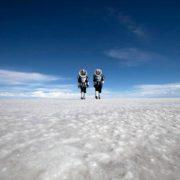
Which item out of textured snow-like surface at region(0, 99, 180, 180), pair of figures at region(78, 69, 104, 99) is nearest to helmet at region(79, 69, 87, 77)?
pair of figures at region(78, 69, 104, 99)

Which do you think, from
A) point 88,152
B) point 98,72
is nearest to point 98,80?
point 98,72

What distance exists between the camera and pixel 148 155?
283 centimetres

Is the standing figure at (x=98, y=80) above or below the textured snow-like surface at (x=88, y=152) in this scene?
above

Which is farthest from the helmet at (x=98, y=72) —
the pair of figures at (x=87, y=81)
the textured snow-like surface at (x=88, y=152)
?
the textured snow-like surface at (x=88, y=152)

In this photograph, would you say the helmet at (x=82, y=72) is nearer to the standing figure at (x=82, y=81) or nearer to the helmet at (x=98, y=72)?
the standing figure at (x=82, y=81)

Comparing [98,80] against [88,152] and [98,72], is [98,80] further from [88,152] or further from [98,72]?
[88,152]

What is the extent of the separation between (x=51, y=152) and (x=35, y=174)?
51cm

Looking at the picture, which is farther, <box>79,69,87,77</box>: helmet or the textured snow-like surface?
<box>79,69,87,77</box>: helmet

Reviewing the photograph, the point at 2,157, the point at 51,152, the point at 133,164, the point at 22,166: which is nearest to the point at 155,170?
the point at 133,164

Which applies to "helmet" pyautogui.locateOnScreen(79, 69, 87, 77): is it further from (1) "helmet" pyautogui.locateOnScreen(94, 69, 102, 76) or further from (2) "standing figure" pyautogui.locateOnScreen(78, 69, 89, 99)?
(1) "helmet" pyautogui.locateOnScreen(94, 69, 102, 76)

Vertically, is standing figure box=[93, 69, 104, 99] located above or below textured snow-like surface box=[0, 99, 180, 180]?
above

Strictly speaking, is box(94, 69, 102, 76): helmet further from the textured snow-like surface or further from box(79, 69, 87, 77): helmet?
the textured snow-like surface

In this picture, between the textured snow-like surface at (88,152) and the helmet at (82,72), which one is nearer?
the textured snow-like surface at (88,152)

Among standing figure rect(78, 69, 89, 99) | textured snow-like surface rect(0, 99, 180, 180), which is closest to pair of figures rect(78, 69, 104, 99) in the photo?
standing figure rect(78, 69, 89, 99)
